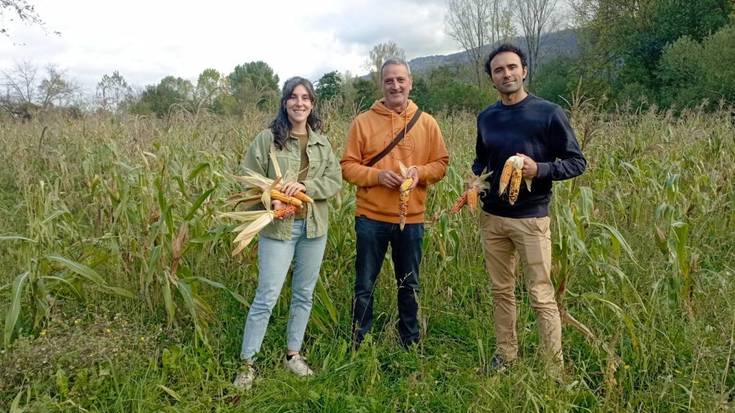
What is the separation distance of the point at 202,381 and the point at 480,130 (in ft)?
6.57

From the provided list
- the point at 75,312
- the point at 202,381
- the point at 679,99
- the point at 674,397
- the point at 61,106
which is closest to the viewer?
the point at 674,397

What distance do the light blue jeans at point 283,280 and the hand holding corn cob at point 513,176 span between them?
1041mm

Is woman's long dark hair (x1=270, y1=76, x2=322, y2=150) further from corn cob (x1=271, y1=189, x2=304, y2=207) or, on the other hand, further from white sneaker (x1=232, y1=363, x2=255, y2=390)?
white sneaker (x1=232, y1=363, x2=255, y2=390)

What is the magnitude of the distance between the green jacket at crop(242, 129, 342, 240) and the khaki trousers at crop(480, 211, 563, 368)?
919 mm

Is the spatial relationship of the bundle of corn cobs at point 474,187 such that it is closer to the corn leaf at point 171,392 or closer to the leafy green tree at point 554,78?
the corn leaf at point 171,392

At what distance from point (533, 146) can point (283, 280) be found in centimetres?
151

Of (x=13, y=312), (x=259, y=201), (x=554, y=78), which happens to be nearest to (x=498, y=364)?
(x=259, y=201)

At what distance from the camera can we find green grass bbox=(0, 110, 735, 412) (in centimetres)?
231

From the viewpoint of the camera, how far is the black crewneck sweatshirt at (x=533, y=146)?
2.44 metres

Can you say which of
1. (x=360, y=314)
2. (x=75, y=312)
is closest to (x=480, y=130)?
(x=360, y=314)

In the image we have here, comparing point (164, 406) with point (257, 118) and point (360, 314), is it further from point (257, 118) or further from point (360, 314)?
point (257, 118)

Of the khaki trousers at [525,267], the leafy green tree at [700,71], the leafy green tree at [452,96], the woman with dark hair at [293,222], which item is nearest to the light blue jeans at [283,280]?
the woman with dark hair at [293,222]

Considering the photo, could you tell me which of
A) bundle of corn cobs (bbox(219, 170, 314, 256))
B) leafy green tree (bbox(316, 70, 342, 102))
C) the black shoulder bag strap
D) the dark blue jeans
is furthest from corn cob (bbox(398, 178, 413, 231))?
leafy green tree (bbox(316, 70, 342, 102))

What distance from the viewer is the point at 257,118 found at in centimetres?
543
